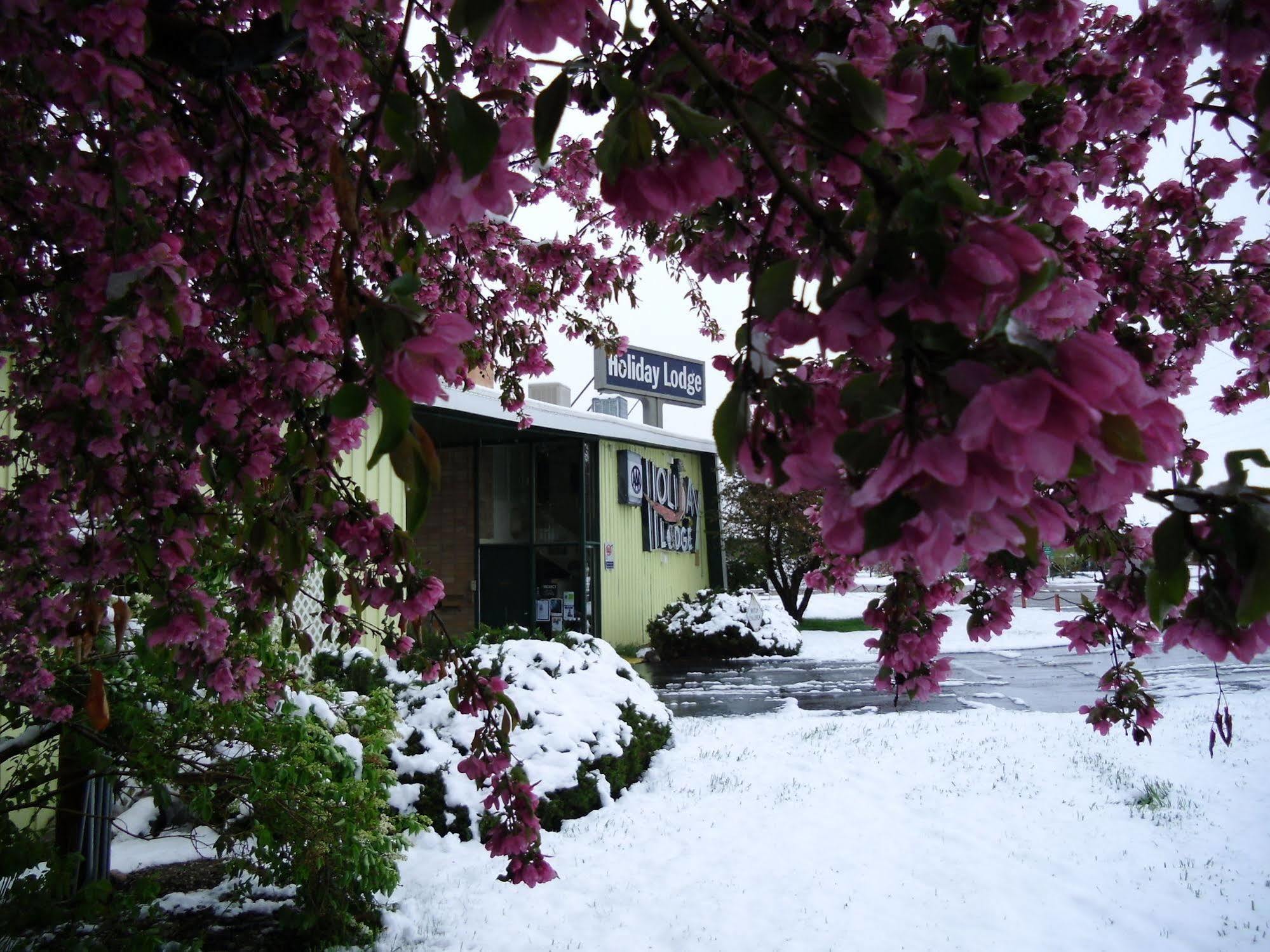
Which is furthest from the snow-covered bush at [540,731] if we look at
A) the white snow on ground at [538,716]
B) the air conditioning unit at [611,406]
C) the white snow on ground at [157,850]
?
the air conditioning unit at [611,406]

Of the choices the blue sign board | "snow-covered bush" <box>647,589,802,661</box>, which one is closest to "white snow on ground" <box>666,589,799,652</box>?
"snow-covered bush" <box>647,589,802,661</box>

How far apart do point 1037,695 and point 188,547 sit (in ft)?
34.7

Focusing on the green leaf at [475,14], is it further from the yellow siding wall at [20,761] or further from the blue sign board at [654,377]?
the blue sign board at [654,377]

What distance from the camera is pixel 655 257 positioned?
360 centimetres

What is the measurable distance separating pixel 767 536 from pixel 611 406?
5679mm

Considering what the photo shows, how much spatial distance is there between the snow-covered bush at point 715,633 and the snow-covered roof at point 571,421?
126 inches

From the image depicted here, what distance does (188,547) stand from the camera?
2.08 m

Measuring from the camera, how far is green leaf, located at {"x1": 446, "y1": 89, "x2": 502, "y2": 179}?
0.95m

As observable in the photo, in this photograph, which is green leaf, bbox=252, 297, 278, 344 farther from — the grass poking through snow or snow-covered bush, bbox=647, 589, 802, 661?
the grass poking through snow

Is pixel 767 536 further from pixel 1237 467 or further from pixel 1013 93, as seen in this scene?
pixel 1237 467

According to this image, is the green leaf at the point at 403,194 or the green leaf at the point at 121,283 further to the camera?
the green leaf at the point at 121,283

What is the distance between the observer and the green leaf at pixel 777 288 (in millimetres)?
900

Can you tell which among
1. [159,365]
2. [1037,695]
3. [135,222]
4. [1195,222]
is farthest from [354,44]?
[1037,695]

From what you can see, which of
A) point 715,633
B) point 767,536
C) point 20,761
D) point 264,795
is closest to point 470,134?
point 264,795
